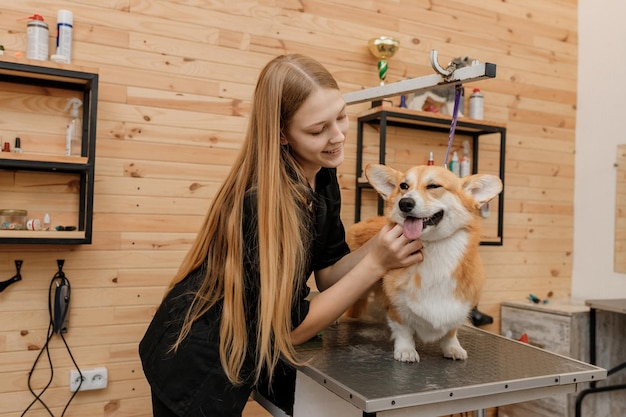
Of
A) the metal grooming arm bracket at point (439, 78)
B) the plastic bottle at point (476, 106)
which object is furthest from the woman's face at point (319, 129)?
the plastic bottle at point (476, 106)

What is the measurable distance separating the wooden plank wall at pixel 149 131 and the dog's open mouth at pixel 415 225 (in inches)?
50.5

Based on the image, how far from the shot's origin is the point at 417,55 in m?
2.71

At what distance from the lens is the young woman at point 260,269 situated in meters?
1.12

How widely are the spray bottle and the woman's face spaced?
1123mm

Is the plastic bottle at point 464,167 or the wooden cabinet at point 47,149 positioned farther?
the plastic bottle at point 464,167

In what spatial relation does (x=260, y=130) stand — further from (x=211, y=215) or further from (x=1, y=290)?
(x=1, y=290)

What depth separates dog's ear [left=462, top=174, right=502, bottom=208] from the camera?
1266mm

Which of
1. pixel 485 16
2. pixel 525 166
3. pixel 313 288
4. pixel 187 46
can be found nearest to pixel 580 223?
pixel 525 166

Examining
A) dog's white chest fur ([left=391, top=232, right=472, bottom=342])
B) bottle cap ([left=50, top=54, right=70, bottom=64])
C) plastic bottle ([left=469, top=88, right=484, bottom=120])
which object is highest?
plastic bottle ([left=469, top=88, right=484, bottom=120])

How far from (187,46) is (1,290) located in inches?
48.5

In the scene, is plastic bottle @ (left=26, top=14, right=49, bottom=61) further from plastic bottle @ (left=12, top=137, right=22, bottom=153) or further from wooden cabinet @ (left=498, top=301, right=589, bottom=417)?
wooden cabinet @ (left=498, top=301, right=589, bottom=417)

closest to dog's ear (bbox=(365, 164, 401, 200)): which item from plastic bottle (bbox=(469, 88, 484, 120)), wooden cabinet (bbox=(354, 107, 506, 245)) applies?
wooden cabinet (bbox=(354, 107, 506, 245))

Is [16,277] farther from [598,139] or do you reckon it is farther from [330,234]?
[598,139]

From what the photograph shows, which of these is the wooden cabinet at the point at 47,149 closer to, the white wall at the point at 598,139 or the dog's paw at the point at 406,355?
the dog's paw at the point at 406,355
